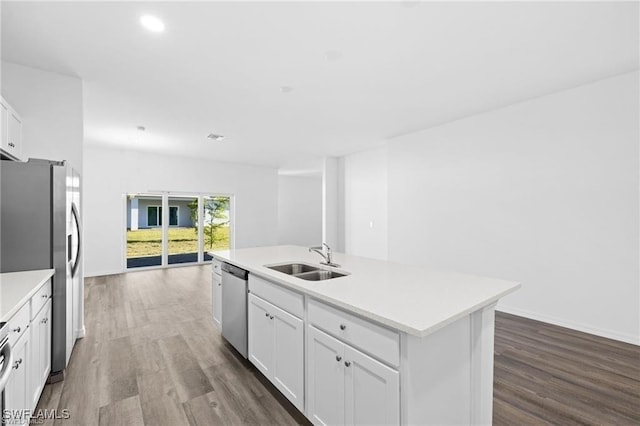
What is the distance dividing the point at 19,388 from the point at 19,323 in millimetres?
343

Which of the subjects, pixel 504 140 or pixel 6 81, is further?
pixel 504 140

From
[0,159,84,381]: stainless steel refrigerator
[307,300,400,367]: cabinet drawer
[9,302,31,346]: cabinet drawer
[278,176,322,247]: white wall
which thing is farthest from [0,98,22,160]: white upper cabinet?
[278,176,322,247]: white wall

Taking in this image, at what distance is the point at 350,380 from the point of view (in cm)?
141

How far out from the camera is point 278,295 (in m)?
1.99

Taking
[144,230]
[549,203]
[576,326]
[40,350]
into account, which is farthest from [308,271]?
[144,230]

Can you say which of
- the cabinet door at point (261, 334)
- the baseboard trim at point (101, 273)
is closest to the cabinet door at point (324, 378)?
the cabinet door at point (261, 334)

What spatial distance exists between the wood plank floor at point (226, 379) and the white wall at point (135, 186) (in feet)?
9.90

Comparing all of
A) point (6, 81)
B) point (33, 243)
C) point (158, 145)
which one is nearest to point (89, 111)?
point (6, 81)

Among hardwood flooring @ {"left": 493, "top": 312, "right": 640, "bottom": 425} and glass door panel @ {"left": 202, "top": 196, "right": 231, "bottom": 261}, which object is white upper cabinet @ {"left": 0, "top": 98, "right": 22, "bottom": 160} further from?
glass door panel @ {"left": 202, "top": 196, "right": 231, "bottom": 261}

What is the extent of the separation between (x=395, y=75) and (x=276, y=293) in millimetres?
2409

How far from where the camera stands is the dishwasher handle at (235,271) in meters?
2.44

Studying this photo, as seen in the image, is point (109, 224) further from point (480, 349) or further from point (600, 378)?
point (600, 378)

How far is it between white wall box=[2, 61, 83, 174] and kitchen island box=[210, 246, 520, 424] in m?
2.55

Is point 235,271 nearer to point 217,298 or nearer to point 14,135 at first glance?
point 217,298
